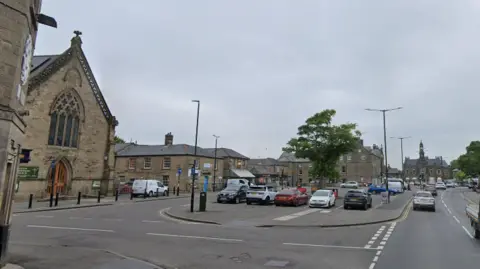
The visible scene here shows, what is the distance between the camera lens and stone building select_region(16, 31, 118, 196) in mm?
30984

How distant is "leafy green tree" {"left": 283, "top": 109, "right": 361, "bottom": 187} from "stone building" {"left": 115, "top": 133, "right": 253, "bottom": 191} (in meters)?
15.7

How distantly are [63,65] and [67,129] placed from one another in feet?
19.2

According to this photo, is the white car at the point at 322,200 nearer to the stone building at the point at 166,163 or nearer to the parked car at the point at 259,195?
the parked car at the point at 259,195

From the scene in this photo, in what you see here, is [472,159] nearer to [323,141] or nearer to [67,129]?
[323,141]

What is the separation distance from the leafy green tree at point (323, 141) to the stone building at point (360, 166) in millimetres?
55969

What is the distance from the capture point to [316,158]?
147 ft

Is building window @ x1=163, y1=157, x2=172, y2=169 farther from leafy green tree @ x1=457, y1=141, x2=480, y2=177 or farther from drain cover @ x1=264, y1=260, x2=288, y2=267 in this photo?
leafy green tree @ x1=457, y1=141, x2=480, y2=177

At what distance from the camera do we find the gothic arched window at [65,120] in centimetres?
3297

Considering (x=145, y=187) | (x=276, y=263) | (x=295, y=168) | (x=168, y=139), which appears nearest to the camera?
(x=276, y=263)

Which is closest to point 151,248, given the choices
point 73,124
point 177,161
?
point 73,124

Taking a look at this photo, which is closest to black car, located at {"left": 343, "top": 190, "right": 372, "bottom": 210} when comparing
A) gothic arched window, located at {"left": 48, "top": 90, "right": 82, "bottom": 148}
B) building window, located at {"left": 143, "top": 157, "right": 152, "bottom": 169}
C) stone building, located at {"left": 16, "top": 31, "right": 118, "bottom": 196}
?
stone building, located at {"left": 16, "top": 31, "right": 118, "bottom": 196}

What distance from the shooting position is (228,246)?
12.2 meters

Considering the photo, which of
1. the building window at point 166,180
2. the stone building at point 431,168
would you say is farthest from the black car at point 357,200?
the stone building at point 431,168

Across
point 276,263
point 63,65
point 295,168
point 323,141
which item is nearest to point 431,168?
point 295,168
